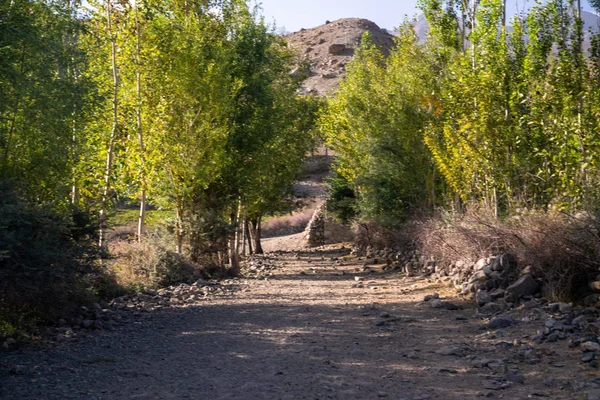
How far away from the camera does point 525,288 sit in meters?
→ 11.9

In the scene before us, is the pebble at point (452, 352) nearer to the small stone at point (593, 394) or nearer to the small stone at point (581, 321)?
the small stone at point (581, 321)

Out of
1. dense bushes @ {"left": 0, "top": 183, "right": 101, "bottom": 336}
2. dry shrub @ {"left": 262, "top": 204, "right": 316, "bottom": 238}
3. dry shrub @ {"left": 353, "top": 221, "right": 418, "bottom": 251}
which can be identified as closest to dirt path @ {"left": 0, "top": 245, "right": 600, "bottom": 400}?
dense bushes @ {"left": 0, "top": 183, "right": 101, "bottom": 336}

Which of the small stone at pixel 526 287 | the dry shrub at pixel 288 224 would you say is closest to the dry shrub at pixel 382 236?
the small stone at pixel 526 287

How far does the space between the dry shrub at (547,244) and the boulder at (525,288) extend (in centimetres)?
20

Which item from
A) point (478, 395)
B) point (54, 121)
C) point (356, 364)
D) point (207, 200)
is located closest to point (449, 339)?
point (356, 364)

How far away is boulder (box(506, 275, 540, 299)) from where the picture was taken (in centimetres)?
1192

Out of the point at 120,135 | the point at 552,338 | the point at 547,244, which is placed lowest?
the point at 552,338

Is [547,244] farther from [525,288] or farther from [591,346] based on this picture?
[591,346]

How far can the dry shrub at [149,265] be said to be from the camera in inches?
640

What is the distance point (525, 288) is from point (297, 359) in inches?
207

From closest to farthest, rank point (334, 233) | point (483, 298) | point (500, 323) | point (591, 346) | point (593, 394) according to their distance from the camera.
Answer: point (593, 394) < point (591, 346) < point (500, 323) < point (483, 298) < point (334, 233)

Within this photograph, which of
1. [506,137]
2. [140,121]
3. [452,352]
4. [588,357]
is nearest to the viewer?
[588,357]

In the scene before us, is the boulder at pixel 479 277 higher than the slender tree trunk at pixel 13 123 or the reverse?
the reverse

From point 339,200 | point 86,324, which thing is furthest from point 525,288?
point 339,200
